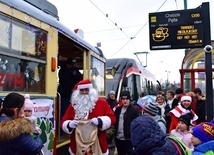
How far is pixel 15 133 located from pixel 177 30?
4.82m

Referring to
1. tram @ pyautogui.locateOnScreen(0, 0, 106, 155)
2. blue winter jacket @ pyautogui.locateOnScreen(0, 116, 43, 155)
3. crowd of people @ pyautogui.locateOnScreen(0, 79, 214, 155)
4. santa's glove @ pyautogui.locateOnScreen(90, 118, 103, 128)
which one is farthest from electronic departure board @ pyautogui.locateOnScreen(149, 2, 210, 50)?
blue winter jacket @ pyautogui.locateOnScreen(0, 116, 43, 155)

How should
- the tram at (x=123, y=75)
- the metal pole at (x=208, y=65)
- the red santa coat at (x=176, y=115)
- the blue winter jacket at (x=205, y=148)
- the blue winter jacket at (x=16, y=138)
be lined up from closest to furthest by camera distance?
the blue winter jacket at (x=16, y=138) < the blue winter jacket at (x=205, y=148) < the red santa coat at (x=176, y=115) < the metal pole at (x=208, y=65) < the tram at (x=123, y=75)

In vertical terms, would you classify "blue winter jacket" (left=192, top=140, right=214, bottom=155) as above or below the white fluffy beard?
below

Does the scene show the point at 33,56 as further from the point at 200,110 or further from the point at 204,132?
the point at 200,110

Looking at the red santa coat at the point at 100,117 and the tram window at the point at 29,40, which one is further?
the red santa coat at the point at 100,117

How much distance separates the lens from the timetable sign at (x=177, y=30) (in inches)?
240

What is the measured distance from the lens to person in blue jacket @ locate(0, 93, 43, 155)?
8.02 ft

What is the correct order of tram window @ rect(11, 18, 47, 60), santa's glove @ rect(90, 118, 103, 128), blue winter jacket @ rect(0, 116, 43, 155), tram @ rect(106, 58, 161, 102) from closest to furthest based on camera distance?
blue winter jacket @ rect(0, 116, 43, 155) → tram window @ rect(11, 18, 47, 60) → santa's glove @ rect(90, 118, 103, 128) → tram @ rect(106, 58, 161, 102)

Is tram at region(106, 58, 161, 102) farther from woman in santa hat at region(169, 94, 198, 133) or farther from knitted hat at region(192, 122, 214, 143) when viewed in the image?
knitted hat at region(192, 122, 214, 143)

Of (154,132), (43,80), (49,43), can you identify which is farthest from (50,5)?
(154,132)

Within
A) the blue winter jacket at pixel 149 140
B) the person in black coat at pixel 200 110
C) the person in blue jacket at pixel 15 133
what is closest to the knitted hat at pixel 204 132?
the blue winter jacket at pixel 149 140

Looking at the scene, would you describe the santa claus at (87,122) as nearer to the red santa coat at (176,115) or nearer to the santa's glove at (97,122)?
the santa's glove at (97,122)

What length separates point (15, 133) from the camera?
8.01 ft

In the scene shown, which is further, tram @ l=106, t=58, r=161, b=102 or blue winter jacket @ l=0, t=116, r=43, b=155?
tram @ l=106, t=58, r=161, b=102
